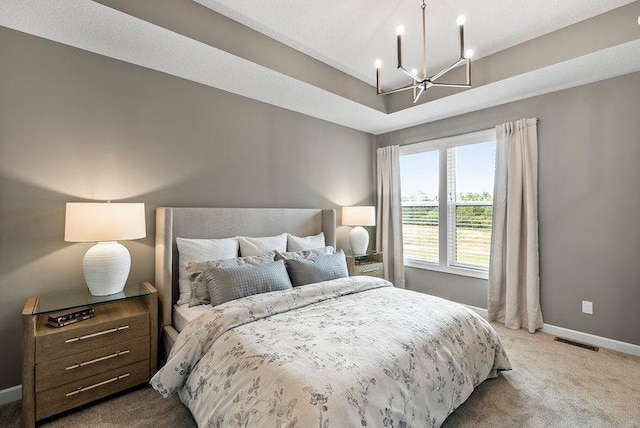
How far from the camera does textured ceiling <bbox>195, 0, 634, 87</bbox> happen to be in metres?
2.23

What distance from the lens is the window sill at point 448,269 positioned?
365 centimetres

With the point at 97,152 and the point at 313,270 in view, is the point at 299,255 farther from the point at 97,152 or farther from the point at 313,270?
the point at 97,152

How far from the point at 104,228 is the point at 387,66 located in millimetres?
2958

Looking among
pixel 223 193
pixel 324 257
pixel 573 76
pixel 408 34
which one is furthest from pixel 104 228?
pixel 573 76

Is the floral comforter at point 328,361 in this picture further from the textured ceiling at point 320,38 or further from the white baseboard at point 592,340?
the textured ceiling at point 320,38

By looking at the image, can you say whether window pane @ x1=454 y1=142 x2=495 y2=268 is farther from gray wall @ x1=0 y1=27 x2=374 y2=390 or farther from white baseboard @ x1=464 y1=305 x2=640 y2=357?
gray wall @ x1=0 y1=27 x2=374 y2=390

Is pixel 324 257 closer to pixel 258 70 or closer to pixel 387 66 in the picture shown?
pixel 258 70

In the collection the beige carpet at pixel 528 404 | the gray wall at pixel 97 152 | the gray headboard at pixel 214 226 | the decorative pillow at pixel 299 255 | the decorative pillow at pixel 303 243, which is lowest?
the beige carpet at pixel 528 404

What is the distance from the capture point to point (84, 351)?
1924 mm

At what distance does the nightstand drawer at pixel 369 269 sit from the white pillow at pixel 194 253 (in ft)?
5.28

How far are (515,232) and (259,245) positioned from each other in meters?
2.75

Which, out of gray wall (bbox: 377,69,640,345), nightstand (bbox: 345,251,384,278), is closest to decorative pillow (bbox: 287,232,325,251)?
nightstand (bbox: 345,251,384,278)

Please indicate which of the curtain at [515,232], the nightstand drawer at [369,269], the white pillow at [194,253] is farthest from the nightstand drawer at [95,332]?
the curtain at [515,232]

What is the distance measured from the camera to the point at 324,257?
112 inches
